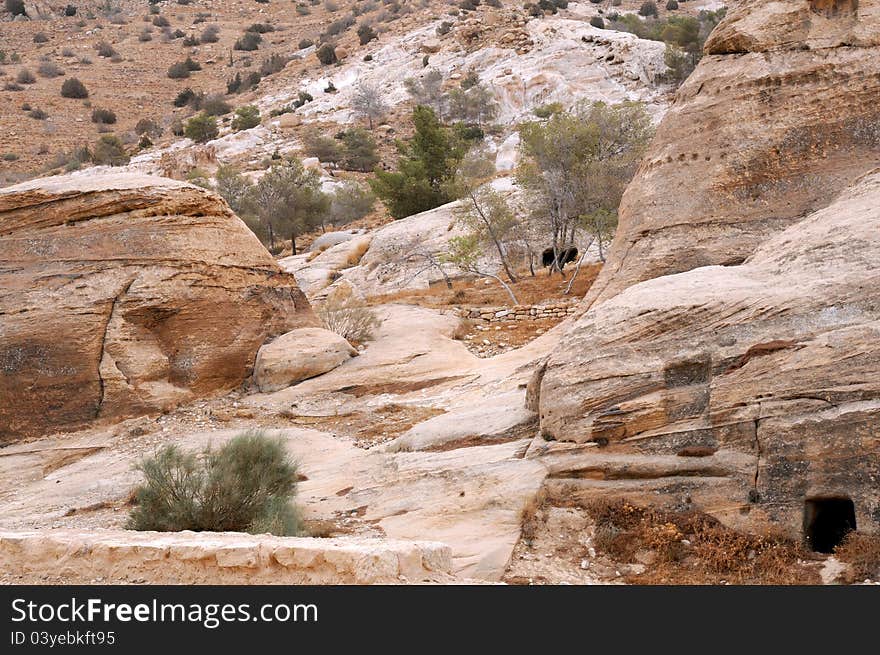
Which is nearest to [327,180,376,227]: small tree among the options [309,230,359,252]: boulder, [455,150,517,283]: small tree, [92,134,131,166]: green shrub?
[309,230,359,252]: boulder

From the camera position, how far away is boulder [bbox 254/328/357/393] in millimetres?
12531

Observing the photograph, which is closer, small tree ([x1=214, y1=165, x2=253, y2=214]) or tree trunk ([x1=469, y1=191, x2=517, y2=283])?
tree trunk ([x1=469, y1=191, x2=517, y2=283])

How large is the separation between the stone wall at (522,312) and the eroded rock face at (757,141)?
5.08 meters

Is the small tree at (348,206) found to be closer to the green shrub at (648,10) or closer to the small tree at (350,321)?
the small tree at (350,321)

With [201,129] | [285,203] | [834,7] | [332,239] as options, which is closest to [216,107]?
[201,129]

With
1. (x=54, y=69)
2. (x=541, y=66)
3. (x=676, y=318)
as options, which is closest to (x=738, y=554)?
(x=676, y=318)

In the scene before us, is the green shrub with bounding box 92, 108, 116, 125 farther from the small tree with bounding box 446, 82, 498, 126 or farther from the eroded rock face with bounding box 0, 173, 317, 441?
the eroded rock face with bounding box 0, 173, 317, 441

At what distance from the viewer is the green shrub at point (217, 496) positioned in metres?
7.05

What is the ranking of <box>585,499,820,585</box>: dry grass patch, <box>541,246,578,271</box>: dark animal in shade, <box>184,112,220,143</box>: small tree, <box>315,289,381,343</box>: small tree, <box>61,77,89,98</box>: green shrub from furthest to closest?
<box>61,77,89,98</box>: green shrub, <box>184,112,220,143</box>: small tree, <box>541,246,578,271</box>: dark animal in shade, <box>315,289,381,343</box>: small tree, <box>585,499,820,585</box>: dry grass patch

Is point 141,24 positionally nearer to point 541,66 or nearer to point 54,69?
point 54,69

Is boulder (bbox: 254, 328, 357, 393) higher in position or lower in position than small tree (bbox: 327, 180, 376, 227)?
lower

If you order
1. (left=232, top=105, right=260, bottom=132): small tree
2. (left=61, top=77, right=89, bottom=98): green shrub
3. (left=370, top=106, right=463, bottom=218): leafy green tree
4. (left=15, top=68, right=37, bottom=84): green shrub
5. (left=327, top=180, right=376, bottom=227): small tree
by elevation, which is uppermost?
(left=15, top=68, right=37, bottom=84): green shrub

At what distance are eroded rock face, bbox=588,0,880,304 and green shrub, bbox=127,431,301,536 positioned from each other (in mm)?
4781

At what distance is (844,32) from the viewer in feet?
32.1
